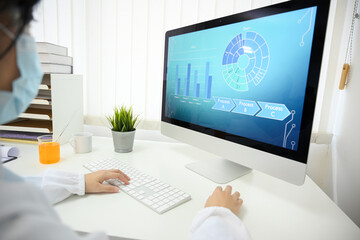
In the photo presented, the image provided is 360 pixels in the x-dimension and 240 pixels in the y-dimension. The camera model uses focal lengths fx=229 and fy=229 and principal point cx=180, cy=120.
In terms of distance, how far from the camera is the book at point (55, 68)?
3.55 ft

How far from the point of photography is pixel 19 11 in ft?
0.93

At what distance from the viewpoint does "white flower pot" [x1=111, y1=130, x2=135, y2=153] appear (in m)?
1.03

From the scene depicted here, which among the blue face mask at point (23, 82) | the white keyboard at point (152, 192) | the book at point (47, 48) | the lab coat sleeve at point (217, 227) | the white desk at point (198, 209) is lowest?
the white desk at point (198, 209)

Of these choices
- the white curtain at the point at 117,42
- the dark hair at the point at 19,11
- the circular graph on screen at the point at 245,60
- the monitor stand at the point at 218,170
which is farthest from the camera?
the white curtain at the point at 117,42

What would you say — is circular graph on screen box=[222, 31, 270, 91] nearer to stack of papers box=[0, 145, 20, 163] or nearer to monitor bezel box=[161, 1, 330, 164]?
monitor bezel box=[161, 1, 330, 164]

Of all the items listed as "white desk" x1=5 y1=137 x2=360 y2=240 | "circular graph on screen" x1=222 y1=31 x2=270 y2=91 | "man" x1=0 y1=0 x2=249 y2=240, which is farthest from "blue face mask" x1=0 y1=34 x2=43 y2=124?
"circular graph on screen" x1=222 y1=31 x2=270 y2=91

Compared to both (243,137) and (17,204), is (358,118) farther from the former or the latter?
(17,204)

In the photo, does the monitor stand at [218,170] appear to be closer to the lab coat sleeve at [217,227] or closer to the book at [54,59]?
the lab coat sleeve at [217,227]

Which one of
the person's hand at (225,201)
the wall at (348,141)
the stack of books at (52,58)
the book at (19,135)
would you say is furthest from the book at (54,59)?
the wall at (348,141)

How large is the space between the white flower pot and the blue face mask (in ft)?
2.11

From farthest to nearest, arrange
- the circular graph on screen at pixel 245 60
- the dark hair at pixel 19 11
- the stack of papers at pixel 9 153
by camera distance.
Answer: the stack of papers at pixel 9 153
the circular graph on screen at pixel 245 60
the dark hair at pixel 19 11

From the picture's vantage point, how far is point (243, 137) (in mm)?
750

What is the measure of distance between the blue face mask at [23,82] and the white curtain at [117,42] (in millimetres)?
1021

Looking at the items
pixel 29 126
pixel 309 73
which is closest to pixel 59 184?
pixel 29 126
